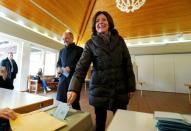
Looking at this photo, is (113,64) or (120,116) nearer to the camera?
(120,116)

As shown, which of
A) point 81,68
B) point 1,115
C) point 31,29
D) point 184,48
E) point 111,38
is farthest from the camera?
point 184,48

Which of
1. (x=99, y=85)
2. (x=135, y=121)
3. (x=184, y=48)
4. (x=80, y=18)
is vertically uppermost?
(x=80, y=18)

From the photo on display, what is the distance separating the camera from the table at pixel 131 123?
0.58m

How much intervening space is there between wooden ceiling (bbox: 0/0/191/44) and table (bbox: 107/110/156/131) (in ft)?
15.2

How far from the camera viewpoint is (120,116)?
74 centimetres

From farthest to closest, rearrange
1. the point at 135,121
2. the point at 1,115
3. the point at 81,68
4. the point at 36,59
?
the point at 36,59 → the point at 81,68 → the point at 135,121 → the point at 1,115

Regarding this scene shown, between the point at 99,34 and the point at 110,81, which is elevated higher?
the point at 99,34

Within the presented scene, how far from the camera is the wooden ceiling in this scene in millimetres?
4477

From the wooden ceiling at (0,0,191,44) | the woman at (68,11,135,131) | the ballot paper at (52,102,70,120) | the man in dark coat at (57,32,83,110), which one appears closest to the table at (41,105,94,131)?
the ballot paper at (52,102,70,120)

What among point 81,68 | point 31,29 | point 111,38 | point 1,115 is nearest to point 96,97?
point 81,68

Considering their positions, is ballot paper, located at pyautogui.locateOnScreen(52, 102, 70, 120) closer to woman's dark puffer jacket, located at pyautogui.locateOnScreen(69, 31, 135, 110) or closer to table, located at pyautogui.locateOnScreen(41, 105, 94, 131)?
table, located at pyautogui.locateOnScreen(41, 105, 94, 131)

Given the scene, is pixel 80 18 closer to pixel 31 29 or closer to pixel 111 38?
pixel 31 29

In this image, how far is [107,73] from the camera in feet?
3.61

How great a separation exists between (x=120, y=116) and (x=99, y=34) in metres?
0.72
